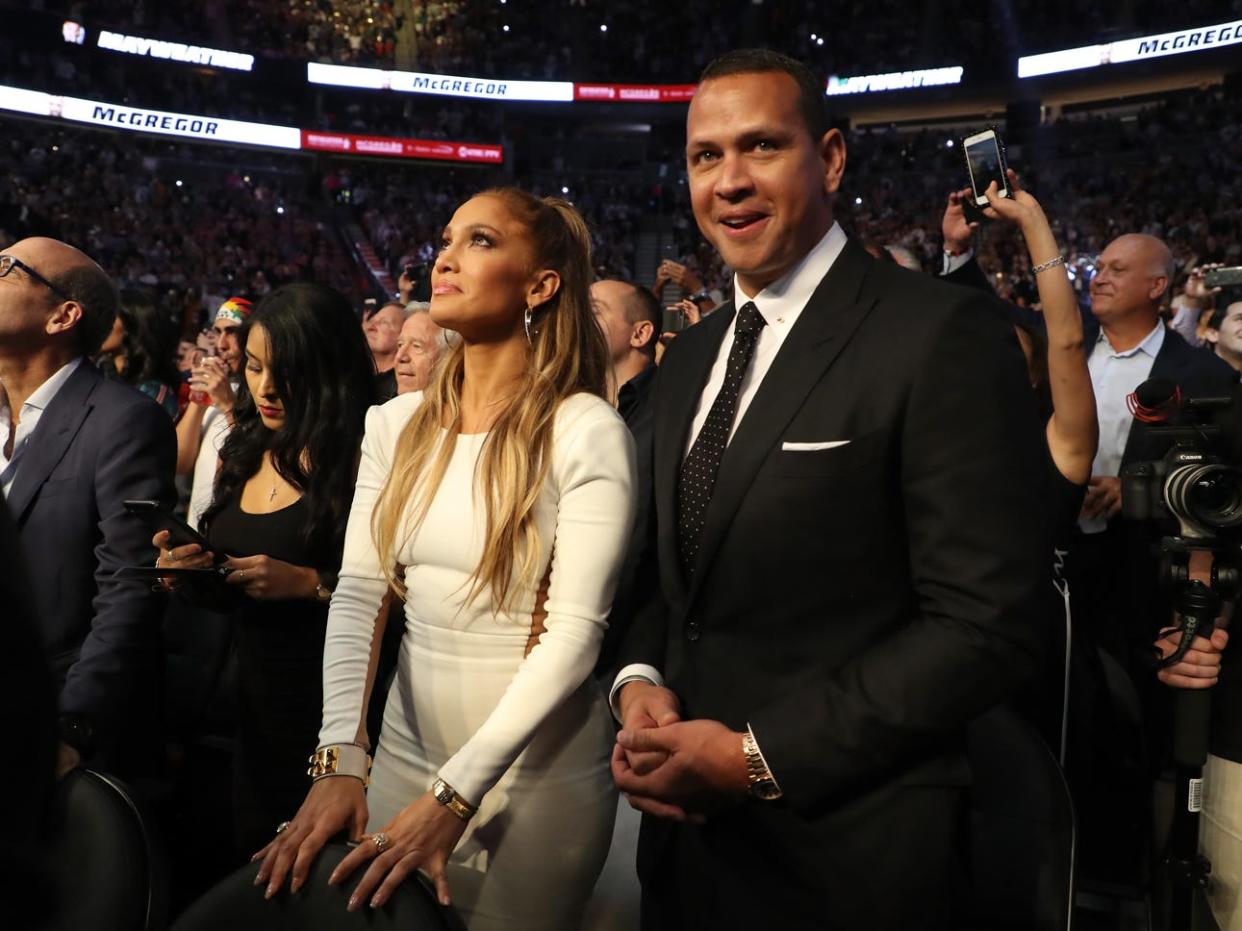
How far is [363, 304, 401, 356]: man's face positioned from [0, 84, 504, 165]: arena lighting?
864 inches

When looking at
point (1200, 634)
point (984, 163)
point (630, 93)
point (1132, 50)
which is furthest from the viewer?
point (630, 93)

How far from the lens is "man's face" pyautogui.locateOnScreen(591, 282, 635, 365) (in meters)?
3.65

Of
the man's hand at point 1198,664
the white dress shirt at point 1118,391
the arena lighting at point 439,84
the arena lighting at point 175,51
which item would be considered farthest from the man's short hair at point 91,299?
the arena lighting at point 439,84

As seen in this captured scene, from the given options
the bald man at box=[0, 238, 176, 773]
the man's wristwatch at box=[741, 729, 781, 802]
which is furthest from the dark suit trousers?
the bald man at box=[0, 238, 176, 773]

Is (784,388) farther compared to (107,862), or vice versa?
(107,862)

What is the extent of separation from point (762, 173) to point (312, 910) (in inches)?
46.6

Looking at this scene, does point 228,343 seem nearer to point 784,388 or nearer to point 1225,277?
point 784,388

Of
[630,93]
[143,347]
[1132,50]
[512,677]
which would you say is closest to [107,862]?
[512,677]

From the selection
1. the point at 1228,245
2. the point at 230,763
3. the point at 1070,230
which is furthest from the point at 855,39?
the point at 230,763

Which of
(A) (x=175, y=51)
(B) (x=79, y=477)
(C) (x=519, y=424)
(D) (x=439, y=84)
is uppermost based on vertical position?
(D) (x=439, y=84)

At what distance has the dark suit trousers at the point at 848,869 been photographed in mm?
1257

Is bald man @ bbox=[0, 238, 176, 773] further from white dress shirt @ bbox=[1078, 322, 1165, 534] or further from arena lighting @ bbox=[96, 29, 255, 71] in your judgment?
arena lighting @ bbox=[96, 29, 255, 71]

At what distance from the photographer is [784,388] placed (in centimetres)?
132

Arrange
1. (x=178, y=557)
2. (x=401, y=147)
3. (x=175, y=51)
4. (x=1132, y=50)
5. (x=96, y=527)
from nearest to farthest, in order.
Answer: (x=178, y=557), (x=96, y=527), (x=1132, y=50), (x=175, y=51), (x=401, y=147)
